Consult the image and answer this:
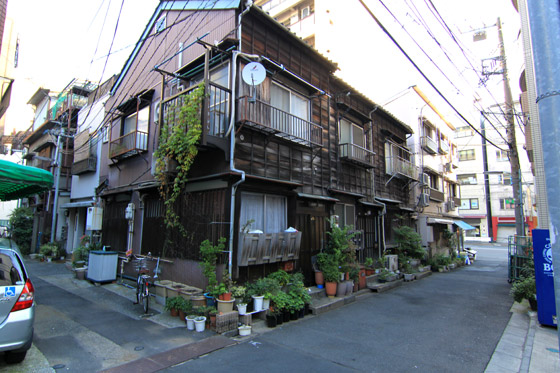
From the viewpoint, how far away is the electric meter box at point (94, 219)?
12234mm

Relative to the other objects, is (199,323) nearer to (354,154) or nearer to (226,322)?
(226,322)

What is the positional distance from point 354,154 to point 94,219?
36.5 feet

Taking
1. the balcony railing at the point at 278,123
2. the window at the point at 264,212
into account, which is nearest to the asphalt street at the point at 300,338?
the window at the point at 264,212

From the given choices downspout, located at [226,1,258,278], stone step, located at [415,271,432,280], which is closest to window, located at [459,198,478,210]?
stone step, located at [415,271,432,280]

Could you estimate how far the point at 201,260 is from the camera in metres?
7.87

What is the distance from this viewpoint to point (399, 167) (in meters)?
16.5

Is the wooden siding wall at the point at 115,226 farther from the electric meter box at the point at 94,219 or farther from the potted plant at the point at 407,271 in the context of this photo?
the potted plant at the point at 407,271

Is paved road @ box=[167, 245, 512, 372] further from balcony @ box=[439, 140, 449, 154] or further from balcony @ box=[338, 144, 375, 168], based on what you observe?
balcony @ box=[439, 140, 449, 154]

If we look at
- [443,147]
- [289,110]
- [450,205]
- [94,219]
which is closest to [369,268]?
[289,110]

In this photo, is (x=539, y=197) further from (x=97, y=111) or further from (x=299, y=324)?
(x=97, y=111)

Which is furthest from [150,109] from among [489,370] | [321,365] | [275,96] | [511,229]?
[511,229]

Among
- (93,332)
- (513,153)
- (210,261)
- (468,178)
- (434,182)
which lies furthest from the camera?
(468,178)

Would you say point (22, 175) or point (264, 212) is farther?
point (264, 212)

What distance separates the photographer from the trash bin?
10078 millimetres
